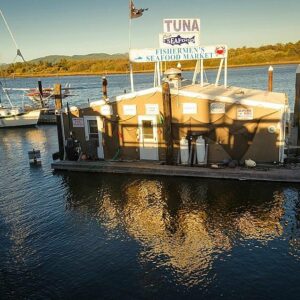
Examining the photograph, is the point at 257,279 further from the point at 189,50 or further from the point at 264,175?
the point at 189,50

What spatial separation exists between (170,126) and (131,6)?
7.15 m

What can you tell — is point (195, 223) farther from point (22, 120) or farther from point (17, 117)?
point (17, 117)

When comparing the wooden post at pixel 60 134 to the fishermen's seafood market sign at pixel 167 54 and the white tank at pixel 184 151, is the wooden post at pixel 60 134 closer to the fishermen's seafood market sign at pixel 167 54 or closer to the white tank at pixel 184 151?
the fishermen's seafood market sign at pixel 167 54

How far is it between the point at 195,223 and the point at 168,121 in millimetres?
6726

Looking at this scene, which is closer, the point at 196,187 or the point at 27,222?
the point at 27,222

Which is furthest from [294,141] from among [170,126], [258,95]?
[170,126]

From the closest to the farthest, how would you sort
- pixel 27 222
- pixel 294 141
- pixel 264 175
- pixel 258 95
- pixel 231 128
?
pixel 27 222 → pixel 264 175 → pixel 231 128 → pixel 258 95 → pixel 294 141

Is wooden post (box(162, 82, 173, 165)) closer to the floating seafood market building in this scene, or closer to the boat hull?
the floating seafood market building

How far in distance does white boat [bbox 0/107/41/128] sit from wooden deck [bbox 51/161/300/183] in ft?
76.6

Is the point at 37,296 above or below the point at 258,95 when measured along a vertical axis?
below

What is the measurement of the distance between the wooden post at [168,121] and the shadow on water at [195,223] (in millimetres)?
1393

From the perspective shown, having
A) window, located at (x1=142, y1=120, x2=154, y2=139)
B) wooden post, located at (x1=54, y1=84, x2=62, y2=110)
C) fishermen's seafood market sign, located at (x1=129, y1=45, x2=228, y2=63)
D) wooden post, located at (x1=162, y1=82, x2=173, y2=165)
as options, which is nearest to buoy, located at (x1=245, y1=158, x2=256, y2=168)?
wooden post, located at (x1=162, y1=82, x2=173, y2=165)

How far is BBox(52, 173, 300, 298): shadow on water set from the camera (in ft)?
33.1

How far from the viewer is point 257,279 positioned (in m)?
9.73
